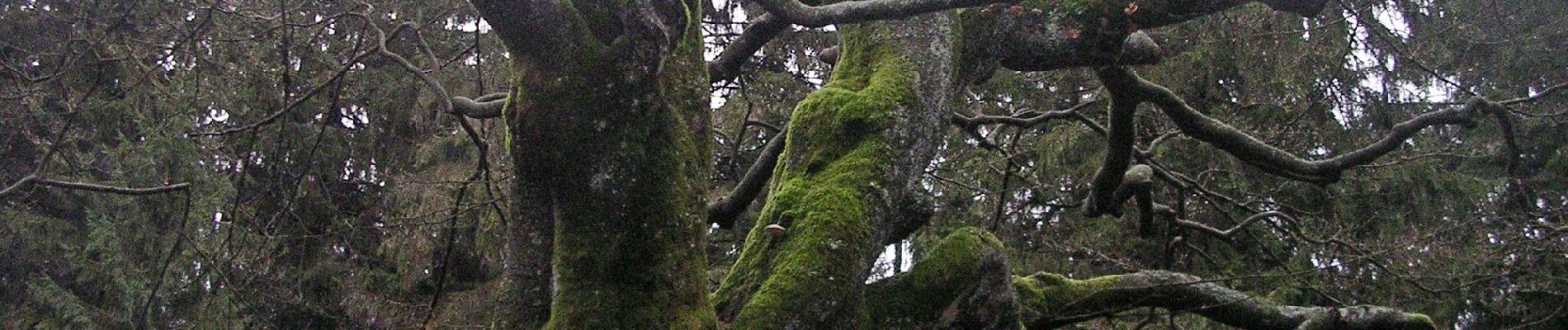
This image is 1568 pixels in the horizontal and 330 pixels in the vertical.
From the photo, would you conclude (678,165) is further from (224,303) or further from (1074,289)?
(224,303)

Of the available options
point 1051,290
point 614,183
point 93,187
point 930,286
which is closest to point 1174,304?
point 1051,290

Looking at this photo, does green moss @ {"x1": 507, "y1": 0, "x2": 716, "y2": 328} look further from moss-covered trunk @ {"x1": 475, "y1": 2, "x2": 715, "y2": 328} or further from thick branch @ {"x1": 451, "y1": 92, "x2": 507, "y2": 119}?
thick branch @ {"x1": 451, "y1": 92, "x2": 507, "y2": 119}

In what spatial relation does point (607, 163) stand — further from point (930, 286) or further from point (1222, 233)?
point (1222, 233)

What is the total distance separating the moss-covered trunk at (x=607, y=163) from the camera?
2.41 metres

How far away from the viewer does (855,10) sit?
2928 millimetres

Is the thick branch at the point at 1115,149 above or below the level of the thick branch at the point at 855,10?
above

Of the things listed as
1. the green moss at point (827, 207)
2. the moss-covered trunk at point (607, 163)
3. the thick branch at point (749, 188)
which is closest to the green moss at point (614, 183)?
the moss-covered trunk at point (607, 163)

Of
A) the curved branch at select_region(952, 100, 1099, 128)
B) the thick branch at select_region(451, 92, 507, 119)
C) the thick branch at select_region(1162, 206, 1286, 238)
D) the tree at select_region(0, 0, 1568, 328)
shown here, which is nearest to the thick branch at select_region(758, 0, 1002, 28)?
the tree at select_region(0, 0, 1568, 328)

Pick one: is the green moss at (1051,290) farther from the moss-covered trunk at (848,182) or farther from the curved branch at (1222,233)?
the curved branch at (1222,233)

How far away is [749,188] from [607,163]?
1.72 metres

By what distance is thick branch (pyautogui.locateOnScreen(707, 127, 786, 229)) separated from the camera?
4.19 m

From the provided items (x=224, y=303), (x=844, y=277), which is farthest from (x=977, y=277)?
(x=224, y=303)

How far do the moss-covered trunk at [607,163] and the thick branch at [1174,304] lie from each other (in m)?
1.38

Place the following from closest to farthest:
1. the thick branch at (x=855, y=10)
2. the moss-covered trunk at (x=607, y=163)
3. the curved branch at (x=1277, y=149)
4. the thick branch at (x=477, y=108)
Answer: the moss-covered trunk at (x=607, y=163) < the thick branch at (x=855, y=10) < the thick branch at (x=477, y=108) < the curved branch at (x=1277, y=149)
